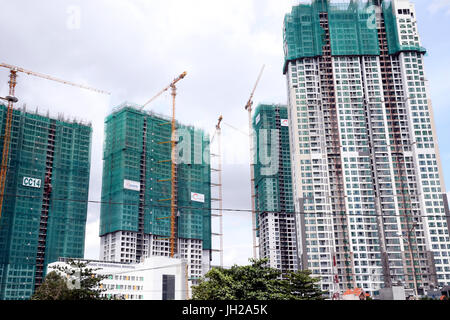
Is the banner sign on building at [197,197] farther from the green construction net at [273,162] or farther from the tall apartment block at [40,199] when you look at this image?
the tall apartment block at [40,199]

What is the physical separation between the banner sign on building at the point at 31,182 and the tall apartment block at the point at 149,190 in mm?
21169

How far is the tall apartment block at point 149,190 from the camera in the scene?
126069 mm

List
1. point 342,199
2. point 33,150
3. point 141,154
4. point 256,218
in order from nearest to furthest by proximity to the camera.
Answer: point 342,199, point 33,150, point 141,154, point 256,218

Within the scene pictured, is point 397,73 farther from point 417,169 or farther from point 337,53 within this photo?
point 417,169

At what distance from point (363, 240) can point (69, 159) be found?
7665 centimetres

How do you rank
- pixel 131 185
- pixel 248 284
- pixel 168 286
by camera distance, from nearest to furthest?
1. pixel 248 284
2. pixel 168 286
3. pixel 131 185

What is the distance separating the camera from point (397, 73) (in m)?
111

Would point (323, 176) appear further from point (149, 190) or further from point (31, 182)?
point (31, 182)

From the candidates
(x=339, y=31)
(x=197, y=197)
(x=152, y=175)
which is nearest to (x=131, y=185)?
(x=152, y=175)

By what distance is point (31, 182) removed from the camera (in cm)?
10619

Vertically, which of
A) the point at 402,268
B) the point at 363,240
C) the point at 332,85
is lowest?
the point at 402,268

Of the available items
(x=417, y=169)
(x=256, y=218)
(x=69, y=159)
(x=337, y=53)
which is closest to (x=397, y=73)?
(x=337, y=53)

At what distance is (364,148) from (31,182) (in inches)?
3215

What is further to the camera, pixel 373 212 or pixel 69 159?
pixel 69 159
